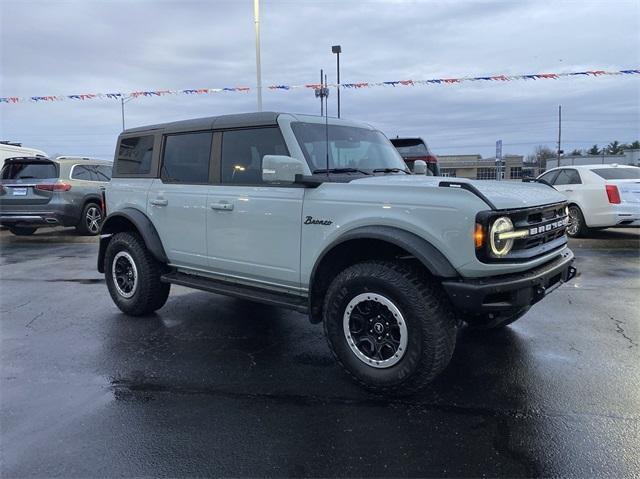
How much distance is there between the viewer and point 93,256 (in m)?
9.73

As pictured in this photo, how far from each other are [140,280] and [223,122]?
1932 mm

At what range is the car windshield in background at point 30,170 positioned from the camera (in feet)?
37.0

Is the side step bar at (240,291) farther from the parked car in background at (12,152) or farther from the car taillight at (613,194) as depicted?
the parked car in background at (12,152)

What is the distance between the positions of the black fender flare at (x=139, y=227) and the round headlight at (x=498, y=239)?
3.43 metres

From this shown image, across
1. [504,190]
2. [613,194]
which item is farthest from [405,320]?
[613,194]

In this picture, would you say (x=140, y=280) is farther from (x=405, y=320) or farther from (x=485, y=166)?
(x=485, y=166)

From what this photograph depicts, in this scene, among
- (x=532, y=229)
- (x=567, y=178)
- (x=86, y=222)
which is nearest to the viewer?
(x=532, y=229)

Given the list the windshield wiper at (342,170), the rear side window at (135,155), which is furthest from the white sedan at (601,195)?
the rear side window at (135,155)

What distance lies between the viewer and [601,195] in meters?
9.67

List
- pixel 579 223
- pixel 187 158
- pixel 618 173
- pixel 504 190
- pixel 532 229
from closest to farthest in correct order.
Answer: pixel 532 229 → pixel 504 190 → pixel 187 158 → pixel 618 173 → pixel 579 223

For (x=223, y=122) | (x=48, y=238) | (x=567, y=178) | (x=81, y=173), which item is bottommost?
(x=48, y=238)

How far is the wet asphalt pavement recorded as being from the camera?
2.71m

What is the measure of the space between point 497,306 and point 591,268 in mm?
5507

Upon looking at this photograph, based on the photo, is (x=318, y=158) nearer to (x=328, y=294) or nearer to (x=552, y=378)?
(x=328, y=294)
